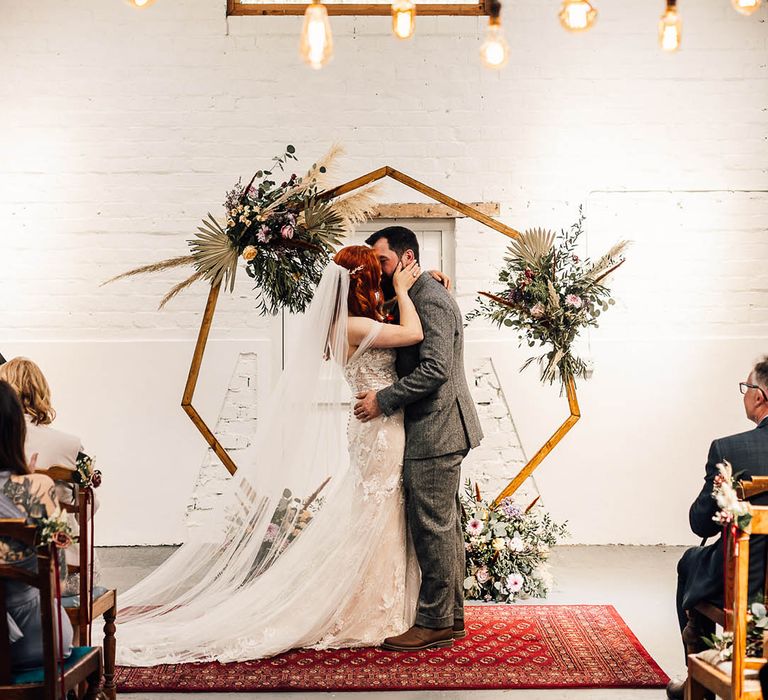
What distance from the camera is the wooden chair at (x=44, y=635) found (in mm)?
2746

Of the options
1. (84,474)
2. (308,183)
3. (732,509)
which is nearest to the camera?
(732,509)

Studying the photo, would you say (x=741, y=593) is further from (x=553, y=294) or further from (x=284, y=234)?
(x=284, y=234)

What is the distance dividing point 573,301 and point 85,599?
332 centimetres

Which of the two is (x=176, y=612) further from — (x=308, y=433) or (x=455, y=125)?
(x=455, y=125)

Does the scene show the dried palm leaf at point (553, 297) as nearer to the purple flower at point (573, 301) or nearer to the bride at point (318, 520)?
the purple flower at point (573, 301)

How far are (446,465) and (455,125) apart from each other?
3545mm

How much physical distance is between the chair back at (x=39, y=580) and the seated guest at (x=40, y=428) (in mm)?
1152

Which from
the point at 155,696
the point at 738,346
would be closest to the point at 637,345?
the point at 738,346

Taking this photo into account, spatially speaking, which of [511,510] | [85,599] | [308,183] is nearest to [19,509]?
[85,599]

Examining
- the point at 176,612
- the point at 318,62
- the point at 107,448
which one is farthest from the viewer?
the point at 107,448

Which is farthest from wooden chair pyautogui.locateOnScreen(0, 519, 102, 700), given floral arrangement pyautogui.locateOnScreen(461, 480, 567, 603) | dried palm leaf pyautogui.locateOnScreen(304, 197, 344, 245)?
floral arrangement pyautogui.locateOnScreen(461, 480, 567, 603)

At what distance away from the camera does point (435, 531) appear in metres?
4.68

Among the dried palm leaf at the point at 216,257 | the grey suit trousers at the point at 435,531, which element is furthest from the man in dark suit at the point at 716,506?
the dried palm leaf at the point at 216,257

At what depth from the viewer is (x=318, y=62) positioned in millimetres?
3016
